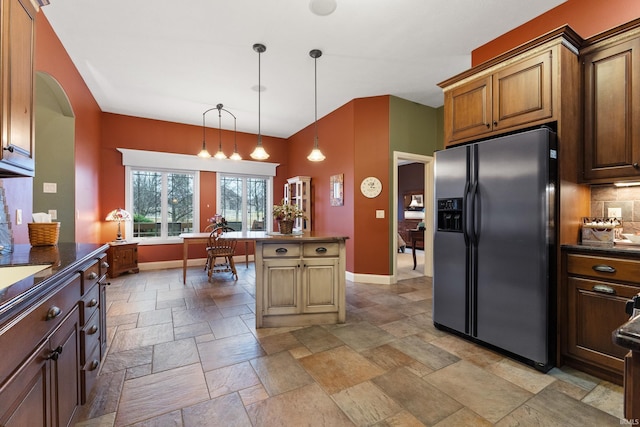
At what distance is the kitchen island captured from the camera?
2.79m

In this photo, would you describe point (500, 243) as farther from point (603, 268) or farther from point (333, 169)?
point (333, 169)

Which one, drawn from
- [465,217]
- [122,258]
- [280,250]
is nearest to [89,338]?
[280,250]

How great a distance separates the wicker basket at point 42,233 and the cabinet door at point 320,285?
1.99 meters

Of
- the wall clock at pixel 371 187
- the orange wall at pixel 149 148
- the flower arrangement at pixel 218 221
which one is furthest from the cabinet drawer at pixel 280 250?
the orange wall at pixel 149 148

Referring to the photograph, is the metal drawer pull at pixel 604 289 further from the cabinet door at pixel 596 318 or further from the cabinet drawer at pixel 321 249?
the cabinet drawer at pixel 321 249

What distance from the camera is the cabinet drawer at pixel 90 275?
62.7 inches

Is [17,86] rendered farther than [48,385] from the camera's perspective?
Yes

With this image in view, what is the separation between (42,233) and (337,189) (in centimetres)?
382

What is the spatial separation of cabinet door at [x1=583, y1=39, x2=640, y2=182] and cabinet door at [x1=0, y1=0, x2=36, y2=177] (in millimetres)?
3676

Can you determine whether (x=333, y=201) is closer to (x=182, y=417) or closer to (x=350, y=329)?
(x=350, y=329)

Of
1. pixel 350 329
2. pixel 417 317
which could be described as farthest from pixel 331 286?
pixel 417 317

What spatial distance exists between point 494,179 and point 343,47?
2.14 metres

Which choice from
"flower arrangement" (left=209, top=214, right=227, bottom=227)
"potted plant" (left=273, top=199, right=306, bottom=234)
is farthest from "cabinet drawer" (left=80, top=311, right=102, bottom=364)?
"flower arrangement" (left=209, top=214, right=227, bottom=227)

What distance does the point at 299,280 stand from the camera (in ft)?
9.35
